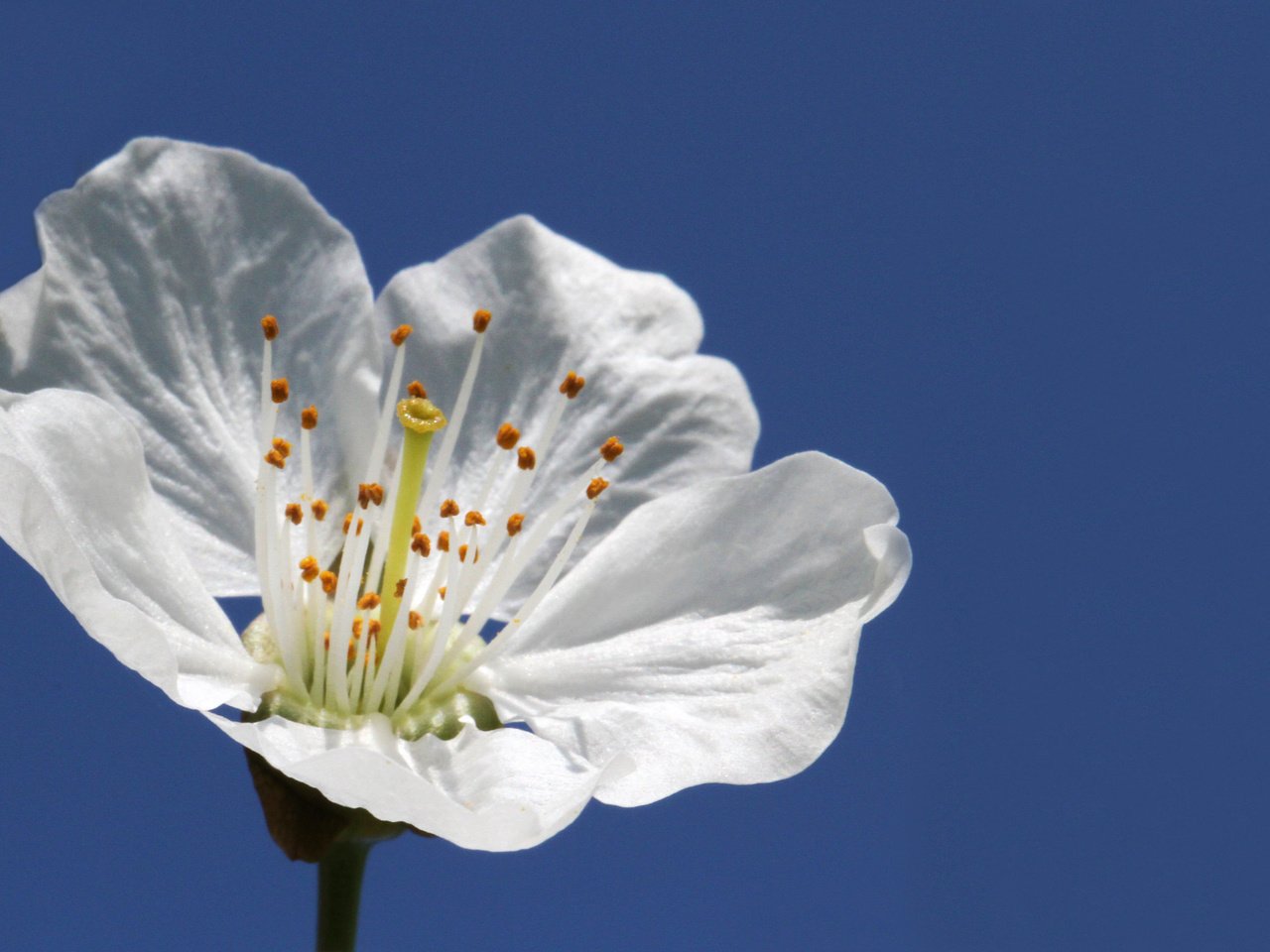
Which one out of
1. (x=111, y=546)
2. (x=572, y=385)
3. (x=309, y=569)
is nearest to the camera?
(x=111, y=546)

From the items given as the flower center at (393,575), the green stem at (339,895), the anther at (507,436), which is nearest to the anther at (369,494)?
the flower center at (393,575)

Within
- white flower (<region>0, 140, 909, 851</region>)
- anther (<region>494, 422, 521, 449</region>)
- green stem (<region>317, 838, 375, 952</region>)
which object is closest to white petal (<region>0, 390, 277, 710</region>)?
white flower (<region>0, 140, 909, 851</region>)

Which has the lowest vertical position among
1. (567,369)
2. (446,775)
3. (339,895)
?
(339,895)

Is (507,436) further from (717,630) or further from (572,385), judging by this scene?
(717,630)

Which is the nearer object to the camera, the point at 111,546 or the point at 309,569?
the point at 111,546

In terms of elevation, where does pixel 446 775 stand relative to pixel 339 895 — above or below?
above

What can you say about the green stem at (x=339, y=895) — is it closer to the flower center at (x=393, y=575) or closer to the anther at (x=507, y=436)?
the flower center at (x=393, y=575)

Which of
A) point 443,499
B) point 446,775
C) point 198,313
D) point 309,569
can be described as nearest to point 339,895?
point 446,775
